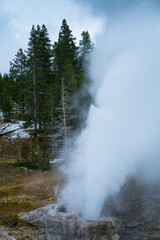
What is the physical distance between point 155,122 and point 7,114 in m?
21.9

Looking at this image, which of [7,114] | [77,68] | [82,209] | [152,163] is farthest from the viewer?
[77,68]

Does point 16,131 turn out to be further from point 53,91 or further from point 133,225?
point 133,225

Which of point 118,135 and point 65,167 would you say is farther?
point 65,167

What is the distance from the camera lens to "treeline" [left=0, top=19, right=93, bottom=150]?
27.1 meters

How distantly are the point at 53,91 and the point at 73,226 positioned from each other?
64.1ft

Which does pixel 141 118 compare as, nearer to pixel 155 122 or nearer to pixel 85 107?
pixel 155 122

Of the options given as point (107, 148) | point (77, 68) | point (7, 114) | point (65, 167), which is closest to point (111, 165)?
point (107, 148)

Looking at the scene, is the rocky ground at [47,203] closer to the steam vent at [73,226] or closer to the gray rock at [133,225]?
the gray rock at [133,225]

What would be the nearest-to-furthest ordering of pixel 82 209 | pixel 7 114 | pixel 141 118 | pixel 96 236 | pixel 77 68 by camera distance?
pixel 96 236, pixel 82 209, pixel 141 118, pixel 7 114, pixel 77 68

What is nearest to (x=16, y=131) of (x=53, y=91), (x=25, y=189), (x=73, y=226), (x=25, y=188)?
(x=53, y=91)

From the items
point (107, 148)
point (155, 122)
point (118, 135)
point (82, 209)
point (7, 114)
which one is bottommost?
point (82, 209)

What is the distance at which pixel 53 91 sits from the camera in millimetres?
27344

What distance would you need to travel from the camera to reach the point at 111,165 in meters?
13.9

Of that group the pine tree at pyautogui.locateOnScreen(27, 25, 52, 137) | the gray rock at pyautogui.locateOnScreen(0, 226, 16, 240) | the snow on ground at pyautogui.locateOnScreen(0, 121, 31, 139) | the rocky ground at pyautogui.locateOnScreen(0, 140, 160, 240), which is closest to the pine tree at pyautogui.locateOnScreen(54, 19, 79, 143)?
the pine tree at pyautogui.locateOnScreen(27, 25, 52, 137)
